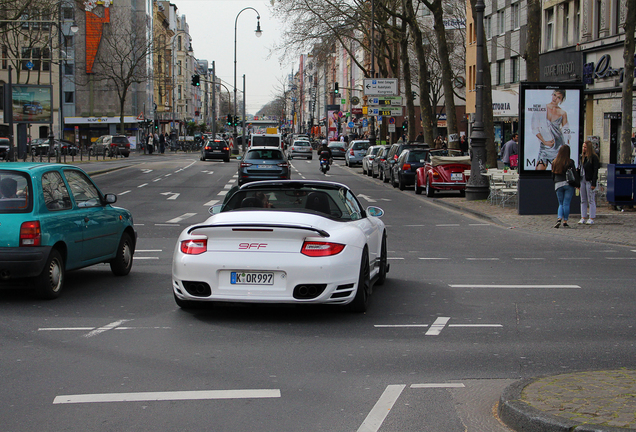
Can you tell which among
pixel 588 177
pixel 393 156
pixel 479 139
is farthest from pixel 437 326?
pixel 393 156

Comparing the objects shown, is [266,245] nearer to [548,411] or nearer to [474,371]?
[474,371]

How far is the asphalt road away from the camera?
201 inches

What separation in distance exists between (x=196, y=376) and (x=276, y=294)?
5.96ft

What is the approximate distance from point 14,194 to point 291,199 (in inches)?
116

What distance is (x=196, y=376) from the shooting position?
5.96 metres

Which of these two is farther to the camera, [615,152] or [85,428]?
[615,152]

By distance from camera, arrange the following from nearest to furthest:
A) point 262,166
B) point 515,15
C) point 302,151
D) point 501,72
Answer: point 262,166 < point 515,15 < point 501,72 < point 302,151

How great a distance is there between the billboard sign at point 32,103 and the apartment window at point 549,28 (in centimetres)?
2567

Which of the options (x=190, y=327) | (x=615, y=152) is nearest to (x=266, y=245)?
(x=190, y=327)

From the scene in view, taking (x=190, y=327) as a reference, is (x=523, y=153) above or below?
above

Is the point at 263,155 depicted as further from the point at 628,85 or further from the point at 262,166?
the point at 628,85

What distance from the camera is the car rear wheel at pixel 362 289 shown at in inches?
319

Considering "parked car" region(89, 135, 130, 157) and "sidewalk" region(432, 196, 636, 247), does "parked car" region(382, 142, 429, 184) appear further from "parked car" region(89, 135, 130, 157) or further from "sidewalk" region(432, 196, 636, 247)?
"parked car" region(89, 135, 130, 157)

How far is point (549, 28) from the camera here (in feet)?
144
